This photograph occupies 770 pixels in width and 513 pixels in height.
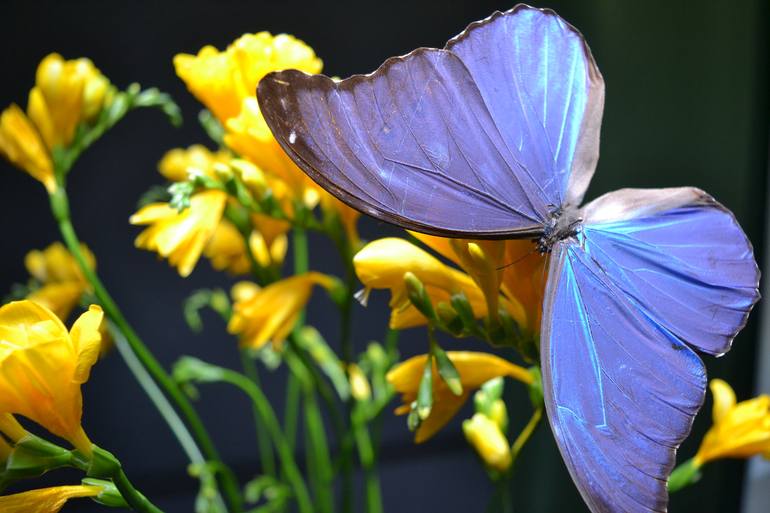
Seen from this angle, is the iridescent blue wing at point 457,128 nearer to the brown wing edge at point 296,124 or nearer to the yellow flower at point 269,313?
the brown wing edge at point 296,124

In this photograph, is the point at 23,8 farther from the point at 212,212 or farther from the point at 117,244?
the point at 212,212

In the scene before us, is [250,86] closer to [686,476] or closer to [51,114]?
[51,114]

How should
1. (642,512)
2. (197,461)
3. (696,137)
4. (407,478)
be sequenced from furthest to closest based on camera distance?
(407,478)
(696,137)
(197,461)
(642,512)

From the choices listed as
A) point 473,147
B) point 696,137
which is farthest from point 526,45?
point 696,137

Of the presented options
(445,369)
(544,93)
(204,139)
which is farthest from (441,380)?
(204,139)

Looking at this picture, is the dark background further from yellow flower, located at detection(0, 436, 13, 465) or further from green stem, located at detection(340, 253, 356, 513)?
yellow flower, located at detection(0, 436, 13, 465)

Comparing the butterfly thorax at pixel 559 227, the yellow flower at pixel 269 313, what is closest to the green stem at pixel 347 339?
the yellow flower at pixel 269 313
